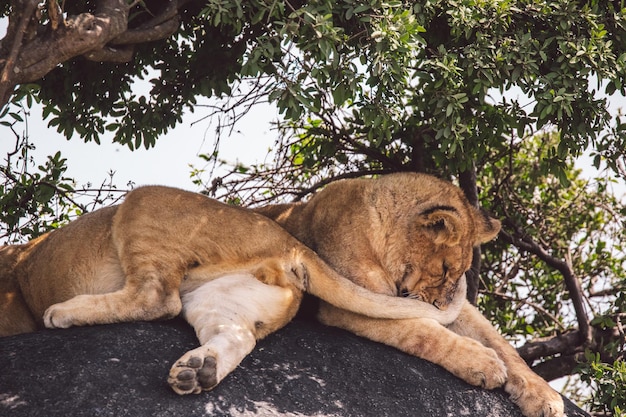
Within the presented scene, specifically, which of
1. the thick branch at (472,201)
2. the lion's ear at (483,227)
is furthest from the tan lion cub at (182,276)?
the thick branch at (472,201)

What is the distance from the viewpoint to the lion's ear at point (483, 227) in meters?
6.61

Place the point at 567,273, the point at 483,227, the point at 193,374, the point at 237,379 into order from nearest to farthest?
the point at 193,374 < the point at 237,379 < the point at 483,227 < the point at 567,273

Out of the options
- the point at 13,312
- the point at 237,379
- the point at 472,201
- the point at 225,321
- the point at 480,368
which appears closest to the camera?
the point at 237,379

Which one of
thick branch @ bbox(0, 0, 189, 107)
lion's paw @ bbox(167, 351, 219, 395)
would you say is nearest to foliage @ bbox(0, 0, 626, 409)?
thick branch @ bbox(0, 0, 189, 107)

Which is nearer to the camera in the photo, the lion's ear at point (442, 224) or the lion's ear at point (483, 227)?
the lion's ear at point (442, 224)

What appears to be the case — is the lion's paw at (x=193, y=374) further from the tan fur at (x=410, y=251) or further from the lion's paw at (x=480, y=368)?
the lion's paw at (x=480, y=368)

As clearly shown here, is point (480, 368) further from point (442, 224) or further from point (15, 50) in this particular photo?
point (15, 50)

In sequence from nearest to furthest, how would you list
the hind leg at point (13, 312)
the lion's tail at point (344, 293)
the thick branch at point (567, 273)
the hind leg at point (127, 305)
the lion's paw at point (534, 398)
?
the hind leg at point (127, 305) < the lion's paw at point (534, 398) < the lion's tail at point (344, 293) < the hind leg at point (13, 312) < the thick branch at point (567, 273)

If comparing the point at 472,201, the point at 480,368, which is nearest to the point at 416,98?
the point at 472,201

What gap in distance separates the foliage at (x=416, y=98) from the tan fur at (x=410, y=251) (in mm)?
550

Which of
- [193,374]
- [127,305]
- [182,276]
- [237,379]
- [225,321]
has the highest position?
[182,276]

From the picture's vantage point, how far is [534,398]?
5621mm

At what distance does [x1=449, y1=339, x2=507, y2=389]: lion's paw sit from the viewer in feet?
18.3

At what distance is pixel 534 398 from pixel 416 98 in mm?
3075
